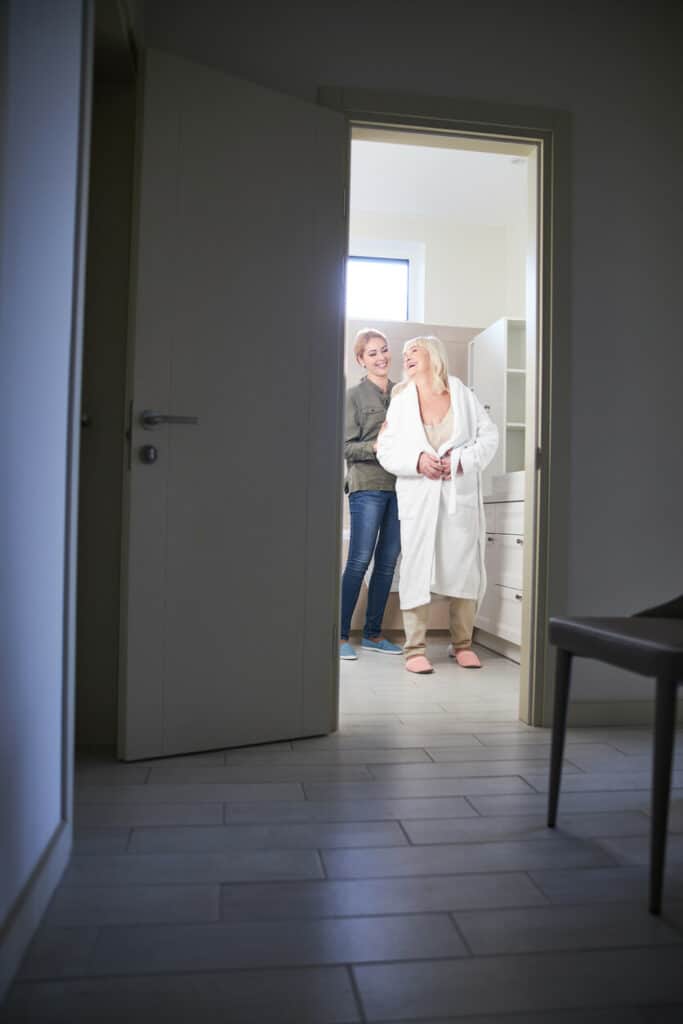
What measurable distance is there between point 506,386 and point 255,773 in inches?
123

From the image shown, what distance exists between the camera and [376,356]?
4105 mm

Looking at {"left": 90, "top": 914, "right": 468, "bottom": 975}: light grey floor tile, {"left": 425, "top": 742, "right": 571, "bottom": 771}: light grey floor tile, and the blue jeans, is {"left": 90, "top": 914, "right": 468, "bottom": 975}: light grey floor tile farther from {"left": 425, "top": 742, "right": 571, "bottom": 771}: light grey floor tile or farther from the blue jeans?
the blue jeans

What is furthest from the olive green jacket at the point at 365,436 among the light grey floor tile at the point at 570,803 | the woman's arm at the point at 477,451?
the light grey floor tile at the point at 570,803

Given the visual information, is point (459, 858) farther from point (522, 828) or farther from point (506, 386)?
point (506, 386)

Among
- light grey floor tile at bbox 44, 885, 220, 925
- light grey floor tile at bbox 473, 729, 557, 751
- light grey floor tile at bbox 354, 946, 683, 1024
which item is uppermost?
light grey floor tile at bbox 354, 946, 683, 1024

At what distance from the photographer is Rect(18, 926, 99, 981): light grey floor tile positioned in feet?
3.65

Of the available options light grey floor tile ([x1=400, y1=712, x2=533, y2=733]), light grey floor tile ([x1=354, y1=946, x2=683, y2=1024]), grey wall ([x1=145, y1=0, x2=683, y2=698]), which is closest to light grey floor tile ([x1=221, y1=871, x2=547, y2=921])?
light grey floor tile ([x1=354, y1=946, x2=683, y2=1024])

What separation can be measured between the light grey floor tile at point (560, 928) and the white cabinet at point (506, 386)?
328cm

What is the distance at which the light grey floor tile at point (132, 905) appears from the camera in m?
1.27

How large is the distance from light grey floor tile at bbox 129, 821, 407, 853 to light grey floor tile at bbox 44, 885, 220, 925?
18 centimetres

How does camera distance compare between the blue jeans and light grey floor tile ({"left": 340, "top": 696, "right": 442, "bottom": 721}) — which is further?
the blue jeans

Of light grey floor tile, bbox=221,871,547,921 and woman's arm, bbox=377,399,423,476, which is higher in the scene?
woman's arm, bbox=377,399,423,476

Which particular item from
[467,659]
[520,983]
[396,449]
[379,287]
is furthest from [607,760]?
[379,287]

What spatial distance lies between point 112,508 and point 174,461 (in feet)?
0.89
